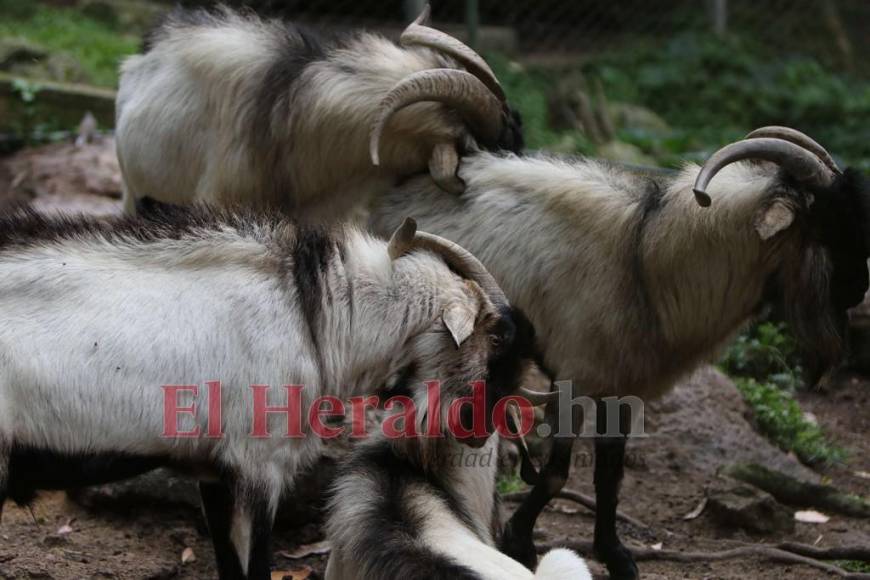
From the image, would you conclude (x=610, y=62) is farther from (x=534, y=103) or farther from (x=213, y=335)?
(x=213, y=335)

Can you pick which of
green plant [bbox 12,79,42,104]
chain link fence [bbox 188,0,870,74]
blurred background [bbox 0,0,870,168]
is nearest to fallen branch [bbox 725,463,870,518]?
blurred background [bbox 0,0,870,168]

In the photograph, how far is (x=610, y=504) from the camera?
18.6 feet

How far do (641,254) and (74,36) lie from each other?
303 inches

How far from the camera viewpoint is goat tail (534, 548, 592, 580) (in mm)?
3777

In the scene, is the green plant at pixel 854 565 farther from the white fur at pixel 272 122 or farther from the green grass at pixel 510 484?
the white fur at pixel 272 122

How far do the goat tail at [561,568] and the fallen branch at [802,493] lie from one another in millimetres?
3060

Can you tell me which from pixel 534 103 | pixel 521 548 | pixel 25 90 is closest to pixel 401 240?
pixel 521 548

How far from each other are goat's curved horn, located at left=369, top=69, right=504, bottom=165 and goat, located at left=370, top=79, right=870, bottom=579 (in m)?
0.02

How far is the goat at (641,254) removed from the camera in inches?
201

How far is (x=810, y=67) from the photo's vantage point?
532 inches

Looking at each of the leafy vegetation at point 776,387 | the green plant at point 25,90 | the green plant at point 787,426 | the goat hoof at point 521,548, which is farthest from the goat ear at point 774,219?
the green plant at point 25,90

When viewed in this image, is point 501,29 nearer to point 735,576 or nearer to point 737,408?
point 737,408

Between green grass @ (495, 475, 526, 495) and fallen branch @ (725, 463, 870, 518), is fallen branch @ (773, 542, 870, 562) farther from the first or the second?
green grass @ (495, 475, 526, 495)

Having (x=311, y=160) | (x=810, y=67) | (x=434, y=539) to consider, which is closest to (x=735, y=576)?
(x=434, y=539)
